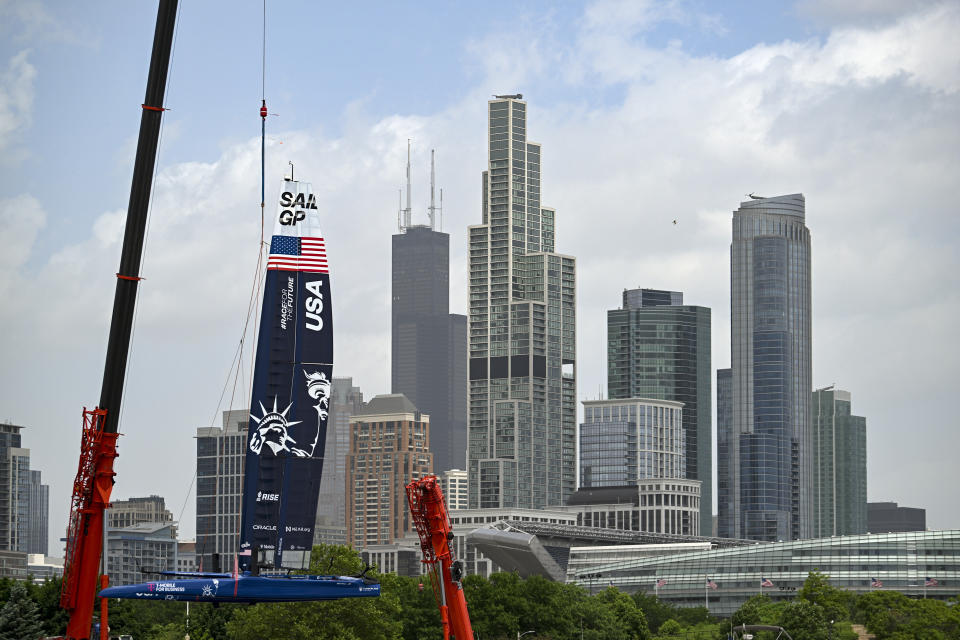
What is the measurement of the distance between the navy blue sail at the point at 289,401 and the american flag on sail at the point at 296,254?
0.04 m

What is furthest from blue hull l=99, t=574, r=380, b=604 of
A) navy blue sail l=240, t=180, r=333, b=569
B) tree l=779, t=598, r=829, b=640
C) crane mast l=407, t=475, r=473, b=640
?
tree l=779, t=598, r=829, b=640

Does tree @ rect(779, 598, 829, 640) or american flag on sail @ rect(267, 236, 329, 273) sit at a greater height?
american flag on sail @ rect(267, 236, 329, 273)

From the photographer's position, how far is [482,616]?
136 metres

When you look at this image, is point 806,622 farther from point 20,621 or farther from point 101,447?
point 101,447

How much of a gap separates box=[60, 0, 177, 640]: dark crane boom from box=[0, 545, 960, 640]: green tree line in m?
45.4

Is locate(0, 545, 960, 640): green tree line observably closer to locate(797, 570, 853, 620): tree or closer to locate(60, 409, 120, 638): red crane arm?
locate(797, 570, 853, 620): tree

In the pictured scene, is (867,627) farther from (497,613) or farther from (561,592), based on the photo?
(497,613)

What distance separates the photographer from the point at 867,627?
153375 millimetres

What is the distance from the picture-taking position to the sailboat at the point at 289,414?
184ft

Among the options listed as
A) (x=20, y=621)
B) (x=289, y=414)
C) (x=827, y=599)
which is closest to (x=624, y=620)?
(x=827, y=599)

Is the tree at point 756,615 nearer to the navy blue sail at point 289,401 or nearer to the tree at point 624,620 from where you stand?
the tree at point 624,620

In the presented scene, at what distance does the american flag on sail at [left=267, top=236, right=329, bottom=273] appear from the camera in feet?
191

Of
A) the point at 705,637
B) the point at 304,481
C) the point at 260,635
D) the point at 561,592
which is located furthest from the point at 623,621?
the point at 304,481

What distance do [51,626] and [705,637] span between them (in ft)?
272
